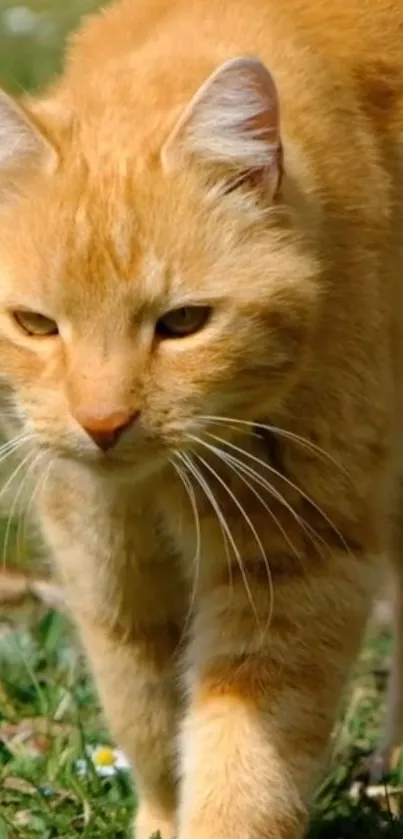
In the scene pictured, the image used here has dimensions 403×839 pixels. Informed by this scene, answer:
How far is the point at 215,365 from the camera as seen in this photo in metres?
2.14

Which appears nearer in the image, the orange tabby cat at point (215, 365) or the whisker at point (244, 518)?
the orange tabby cat at point (215, 365)

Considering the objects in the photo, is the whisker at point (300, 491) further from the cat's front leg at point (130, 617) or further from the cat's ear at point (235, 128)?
the cat's ear at point (235, 128)

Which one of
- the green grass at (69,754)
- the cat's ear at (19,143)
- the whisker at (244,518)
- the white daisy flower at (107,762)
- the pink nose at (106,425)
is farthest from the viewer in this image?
the white daisy flower at (107,762)

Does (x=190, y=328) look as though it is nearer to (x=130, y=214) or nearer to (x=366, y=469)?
(x=130, y=214)

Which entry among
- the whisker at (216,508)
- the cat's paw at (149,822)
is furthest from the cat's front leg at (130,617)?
the whisker at (216,508)

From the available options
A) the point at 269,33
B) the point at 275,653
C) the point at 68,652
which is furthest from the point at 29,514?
the point at 269,33

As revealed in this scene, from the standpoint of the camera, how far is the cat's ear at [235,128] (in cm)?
210

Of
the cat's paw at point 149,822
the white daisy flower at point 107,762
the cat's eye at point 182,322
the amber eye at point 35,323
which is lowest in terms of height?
the cat's paw at point 149,822

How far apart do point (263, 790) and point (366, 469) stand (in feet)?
1.43

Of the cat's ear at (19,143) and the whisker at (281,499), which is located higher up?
the cat's ear at (19,143)

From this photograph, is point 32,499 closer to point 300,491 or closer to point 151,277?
point 300,491

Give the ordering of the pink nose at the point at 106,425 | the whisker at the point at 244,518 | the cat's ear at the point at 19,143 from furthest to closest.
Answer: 1. the whisker at the point at 244,518
2. the cat's ear at the point at 19,143
3. the pink nose at the point at 106,425

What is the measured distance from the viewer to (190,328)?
2.15m

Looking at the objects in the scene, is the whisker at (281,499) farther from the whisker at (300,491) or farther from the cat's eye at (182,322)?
the cat's eye at (182,322)
